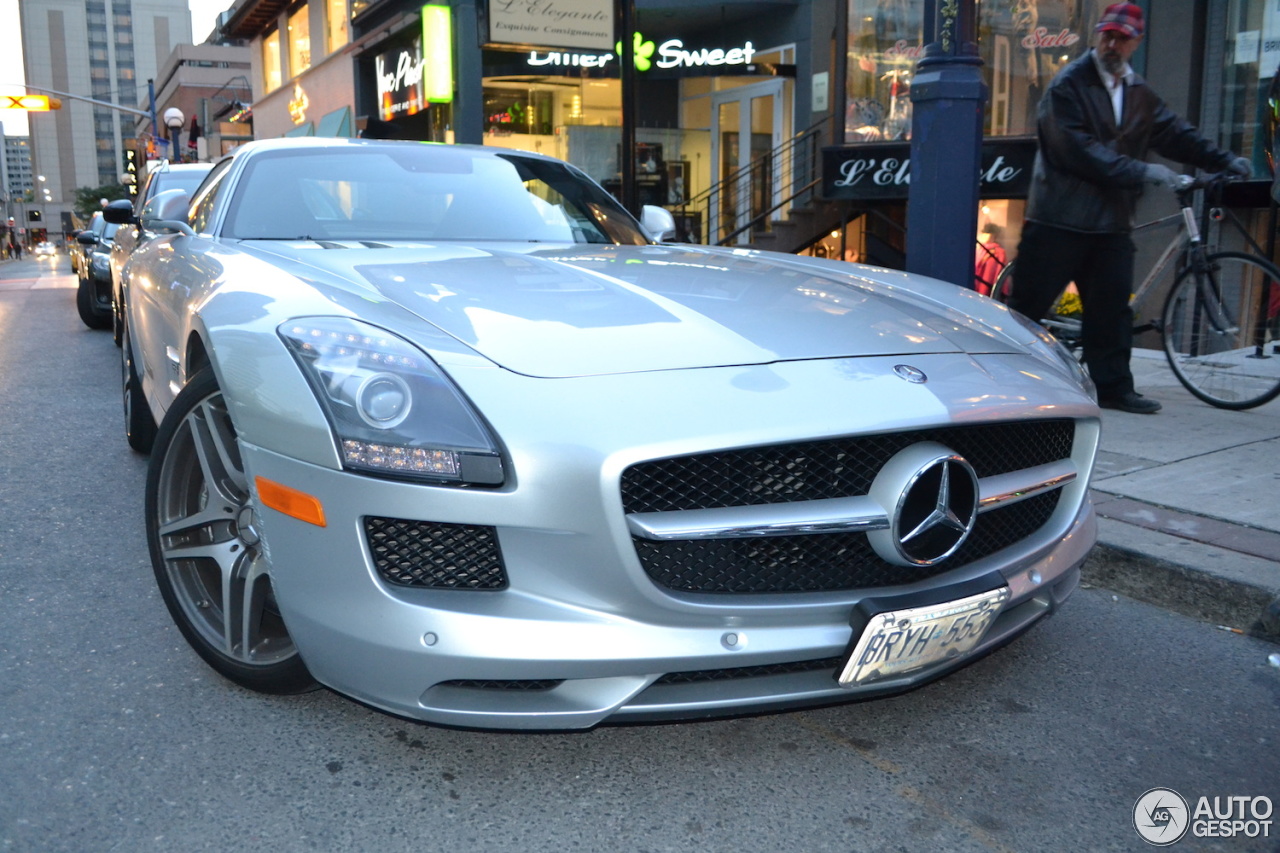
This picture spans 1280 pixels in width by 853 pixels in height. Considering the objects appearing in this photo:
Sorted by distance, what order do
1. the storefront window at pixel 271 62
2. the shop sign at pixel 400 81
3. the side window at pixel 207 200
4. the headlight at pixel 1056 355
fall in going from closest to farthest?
1. the headlight at pixel 1056 355
2. the side window at pixel 207 200
3. the shop sign at pixel 400 81
4. the storefront window at pixel 271 62

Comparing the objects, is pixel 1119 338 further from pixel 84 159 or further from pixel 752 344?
pixel 84 159

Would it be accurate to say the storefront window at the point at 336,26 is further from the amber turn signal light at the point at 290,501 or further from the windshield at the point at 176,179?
the amber turn signal light at the point at 290,501

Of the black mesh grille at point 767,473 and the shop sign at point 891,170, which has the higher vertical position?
the shop sign at point 891,170

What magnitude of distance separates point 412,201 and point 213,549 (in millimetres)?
1624

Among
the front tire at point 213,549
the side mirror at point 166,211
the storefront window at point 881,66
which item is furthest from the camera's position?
the storefront window at point 881,66

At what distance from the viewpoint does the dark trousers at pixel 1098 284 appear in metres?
5.32

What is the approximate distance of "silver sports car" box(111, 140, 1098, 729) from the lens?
1.95 meters

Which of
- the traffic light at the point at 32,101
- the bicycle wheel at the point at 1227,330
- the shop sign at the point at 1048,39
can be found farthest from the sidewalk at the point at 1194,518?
the traffic light at the point at 32,101

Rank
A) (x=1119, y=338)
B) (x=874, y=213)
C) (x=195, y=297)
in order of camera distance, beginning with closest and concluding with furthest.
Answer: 1. (x=195, y=297)
2. (x=1119, y=338)
3. (x=874, y=213)

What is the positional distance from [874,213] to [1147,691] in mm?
11890

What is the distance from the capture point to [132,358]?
4684mm

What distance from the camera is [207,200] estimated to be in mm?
4082

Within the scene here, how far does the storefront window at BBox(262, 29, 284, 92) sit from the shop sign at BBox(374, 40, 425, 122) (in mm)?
10339

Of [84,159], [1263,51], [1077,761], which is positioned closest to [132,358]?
[1077,761]
